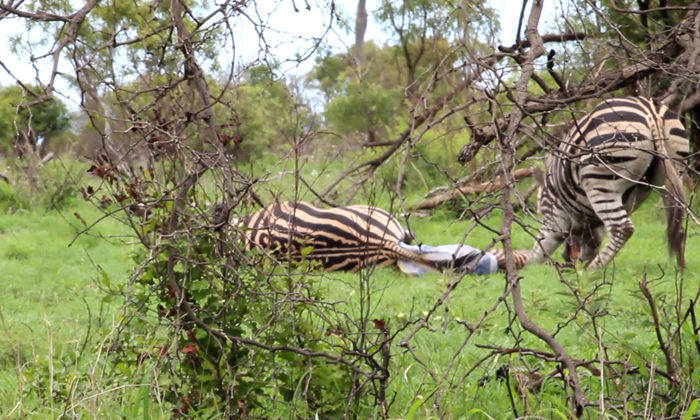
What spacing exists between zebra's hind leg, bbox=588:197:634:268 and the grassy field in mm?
167

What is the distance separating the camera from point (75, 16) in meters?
2.40

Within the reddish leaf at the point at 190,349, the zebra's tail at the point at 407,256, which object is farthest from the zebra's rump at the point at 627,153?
the reddish leaf at the point at 190,349

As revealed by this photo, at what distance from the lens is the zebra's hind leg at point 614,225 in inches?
265

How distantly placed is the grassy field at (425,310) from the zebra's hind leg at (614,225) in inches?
6.6

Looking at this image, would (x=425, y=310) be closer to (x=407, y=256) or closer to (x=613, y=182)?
(x=613, y=182)

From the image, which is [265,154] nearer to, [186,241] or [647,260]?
[647,260]

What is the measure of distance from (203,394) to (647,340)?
2456 millimetres

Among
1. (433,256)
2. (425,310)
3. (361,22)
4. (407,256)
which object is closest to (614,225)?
(433,256)

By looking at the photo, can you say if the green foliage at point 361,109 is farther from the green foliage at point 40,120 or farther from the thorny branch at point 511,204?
the thorny branch at point 511,204

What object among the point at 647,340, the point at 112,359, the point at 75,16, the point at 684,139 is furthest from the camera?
the point at 684,139

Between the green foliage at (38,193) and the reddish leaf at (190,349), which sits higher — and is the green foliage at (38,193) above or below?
→ above

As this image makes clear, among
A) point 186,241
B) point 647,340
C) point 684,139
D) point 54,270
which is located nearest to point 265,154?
point 54,270

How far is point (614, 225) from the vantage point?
6.76 m

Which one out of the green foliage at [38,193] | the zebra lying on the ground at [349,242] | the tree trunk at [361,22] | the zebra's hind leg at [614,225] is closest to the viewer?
the tree trunk at [361,22]
